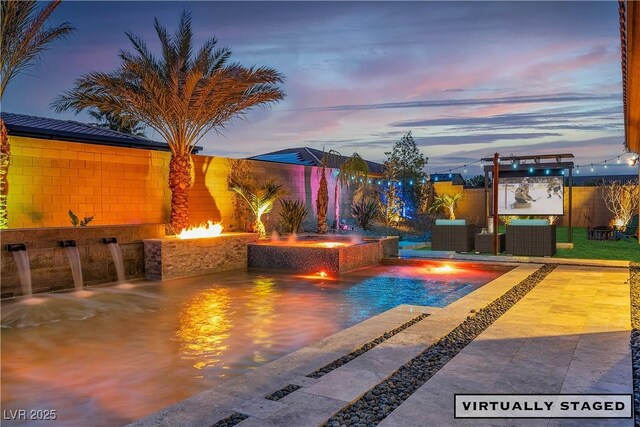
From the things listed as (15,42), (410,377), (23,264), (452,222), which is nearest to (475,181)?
(452,222)

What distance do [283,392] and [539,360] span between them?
7.29 ft

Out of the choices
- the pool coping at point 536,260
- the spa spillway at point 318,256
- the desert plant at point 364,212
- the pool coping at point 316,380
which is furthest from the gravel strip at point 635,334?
the desert plant at point 364,212

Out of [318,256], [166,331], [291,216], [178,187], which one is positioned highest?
[178,187]

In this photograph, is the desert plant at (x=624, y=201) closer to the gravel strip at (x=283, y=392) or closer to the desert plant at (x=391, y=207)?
the desert plant at (x=391, y=207)

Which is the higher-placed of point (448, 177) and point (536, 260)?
point (448, 177)

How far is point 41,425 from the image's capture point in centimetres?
351

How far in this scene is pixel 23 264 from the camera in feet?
28.2

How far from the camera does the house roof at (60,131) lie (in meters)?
13.1

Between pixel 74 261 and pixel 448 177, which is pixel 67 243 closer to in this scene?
pixel 74 261

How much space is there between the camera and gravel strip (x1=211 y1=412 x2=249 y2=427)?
10.2 feet

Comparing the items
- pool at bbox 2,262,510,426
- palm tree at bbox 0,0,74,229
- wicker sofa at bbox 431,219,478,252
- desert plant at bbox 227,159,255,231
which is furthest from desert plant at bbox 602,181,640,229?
palm tree at bbox 0,0,74,229

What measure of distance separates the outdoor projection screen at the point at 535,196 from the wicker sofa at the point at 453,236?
326 centimetres

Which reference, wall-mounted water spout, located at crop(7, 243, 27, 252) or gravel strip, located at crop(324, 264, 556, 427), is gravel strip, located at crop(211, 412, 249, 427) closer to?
gravel strip, located at crop(324, 264, 556, 427)

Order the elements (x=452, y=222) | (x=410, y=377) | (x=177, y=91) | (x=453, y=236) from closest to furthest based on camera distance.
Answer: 1. (x=410, y=377)
2. (x=177, y=91)
3. (x=453, y=236)
4. (x=452, y=222)
